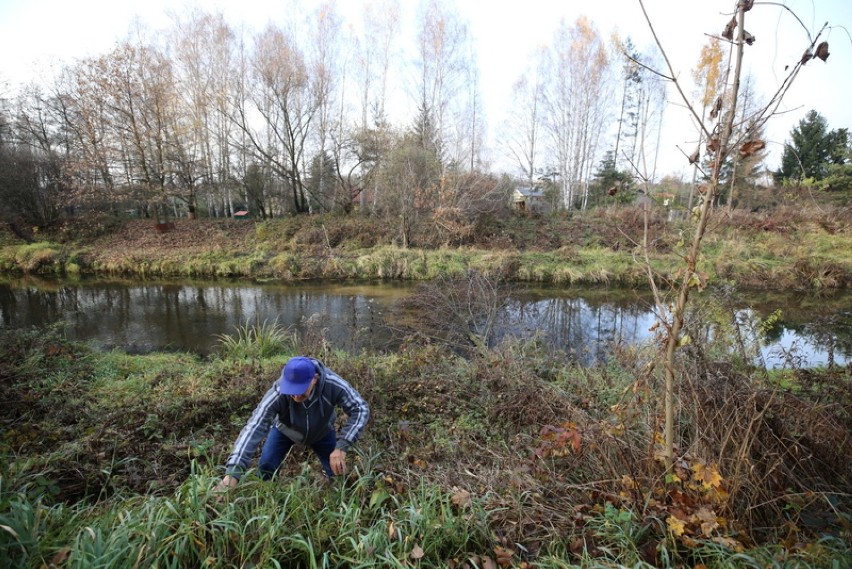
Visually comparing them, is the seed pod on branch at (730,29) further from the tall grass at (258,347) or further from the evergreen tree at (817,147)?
the evergreen tree at (817,147)

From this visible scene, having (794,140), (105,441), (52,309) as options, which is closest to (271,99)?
(52,309)

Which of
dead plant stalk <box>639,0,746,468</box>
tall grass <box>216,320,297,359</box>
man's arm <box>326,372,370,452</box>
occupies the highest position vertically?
dead plant stalk <box>639,0,746,468</box>

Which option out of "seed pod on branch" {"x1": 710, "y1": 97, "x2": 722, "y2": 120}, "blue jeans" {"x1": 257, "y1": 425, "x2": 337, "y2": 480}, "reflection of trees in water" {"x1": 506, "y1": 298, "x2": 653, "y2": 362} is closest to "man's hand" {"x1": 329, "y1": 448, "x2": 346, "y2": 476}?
"blue jeans" {"x1": 257, "y1": 425, "x2": 337, "y2": 480}

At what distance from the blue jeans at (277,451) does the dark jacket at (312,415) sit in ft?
0.29

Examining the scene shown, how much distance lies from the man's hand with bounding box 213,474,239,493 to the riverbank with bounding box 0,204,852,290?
36.4 ft

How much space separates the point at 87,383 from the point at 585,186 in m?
23.6

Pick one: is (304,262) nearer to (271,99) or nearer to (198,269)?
(198,269)

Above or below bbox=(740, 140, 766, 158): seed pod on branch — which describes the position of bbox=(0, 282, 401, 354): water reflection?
below

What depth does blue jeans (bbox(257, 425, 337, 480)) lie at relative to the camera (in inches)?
123

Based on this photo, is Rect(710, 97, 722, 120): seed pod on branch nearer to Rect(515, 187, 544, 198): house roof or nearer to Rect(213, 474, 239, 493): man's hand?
Rect(213, 474, 239, 493): man's hand

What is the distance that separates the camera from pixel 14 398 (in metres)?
4.61

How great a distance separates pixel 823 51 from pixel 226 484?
375cm

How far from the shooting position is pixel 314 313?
9852mm

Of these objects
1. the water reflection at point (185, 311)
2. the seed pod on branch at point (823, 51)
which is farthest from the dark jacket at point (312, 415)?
the water reflection at point (185, 311)
